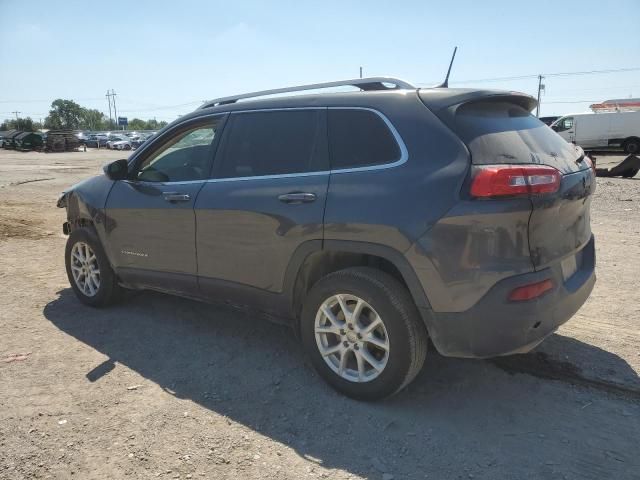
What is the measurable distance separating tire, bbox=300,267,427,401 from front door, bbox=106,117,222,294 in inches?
46.4

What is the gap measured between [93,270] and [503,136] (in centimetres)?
370

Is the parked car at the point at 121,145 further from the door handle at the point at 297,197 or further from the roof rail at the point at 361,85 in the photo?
the door handle at the point at 297,197

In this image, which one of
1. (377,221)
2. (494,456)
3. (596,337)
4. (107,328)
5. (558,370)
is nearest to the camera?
(494,456)

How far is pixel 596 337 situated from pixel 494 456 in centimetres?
183

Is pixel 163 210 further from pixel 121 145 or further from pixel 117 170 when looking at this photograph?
pixel 121 145

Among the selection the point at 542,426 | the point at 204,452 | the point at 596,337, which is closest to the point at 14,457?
the point at 204,452

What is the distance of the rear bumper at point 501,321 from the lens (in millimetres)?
2643

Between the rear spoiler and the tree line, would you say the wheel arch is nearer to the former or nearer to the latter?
the rear spoiler

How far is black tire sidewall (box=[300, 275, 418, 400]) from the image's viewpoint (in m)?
2.87

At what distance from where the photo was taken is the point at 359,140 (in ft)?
10.2

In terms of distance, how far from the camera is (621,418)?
292cm

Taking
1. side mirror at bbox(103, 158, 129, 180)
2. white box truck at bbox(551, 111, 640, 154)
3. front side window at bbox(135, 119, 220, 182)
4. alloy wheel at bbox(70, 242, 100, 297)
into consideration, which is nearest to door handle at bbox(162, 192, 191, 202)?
front side window at bbox(135, 119, 220, 182)

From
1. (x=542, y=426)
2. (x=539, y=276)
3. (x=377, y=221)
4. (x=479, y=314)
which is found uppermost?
(x=377, y=221)

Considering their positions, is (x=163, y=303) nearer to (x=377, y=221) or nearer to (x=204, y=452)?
(x=204, y=452)
